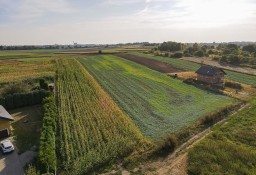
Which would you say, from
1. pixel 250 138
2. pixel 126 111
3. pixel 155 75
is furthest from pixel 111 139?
pixel 155 75

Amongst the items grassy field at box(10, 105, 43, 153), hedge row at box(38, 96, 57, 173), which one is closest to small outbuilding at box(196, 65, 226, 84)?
hedge row at box(38, 96, 57, 173)

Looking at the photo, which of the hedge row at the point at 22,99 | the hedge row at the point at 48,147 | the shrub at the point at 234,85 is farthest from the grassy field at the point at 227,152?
the hedge row at the point at 22,99

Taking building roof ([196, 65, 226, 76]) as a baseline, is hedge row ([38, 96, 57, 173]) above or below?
below

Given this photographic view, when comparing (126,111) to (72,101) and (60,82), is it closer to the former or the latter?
(72,101)

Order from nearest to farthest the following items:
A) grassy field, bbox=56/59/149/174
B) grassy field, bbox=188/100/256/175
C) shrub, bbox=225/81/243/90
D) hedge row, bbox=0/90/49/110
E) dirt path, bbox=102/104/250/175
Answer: grassy field, bbox=188/100/256/175 → dirt path, bbox=102/104/250/175 → grassy field, bbox=56/59/149/174 → hedge row, bbox=0/90/49/110 → shrub, bbox=225/81/243/90

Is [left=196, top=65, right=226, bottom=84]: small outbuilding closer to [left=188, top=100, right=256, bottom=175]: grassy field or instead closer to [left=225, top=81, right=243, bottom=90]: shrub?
[left=225, top=81, right=243, bottom=90]: shrub

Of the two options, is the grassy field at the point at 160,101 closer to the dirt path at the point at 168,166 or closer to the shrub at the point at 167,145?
the shrub at the point at 167,145

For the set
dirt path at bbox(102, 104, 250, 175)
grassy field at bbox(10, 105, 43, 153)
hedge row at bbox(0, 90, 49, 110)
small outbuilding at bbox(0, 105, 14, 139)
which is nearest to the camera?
dirt path at bbox(102, 104, 250, 175)

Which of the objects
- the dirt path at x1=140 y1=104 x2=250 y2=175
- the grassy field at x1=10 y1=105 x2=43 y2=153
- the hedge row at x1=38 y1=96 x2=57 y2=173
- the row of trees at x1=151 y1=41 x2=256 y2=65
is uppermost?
the row of trees at x1=151 y1=41 x2=256 y2=65
